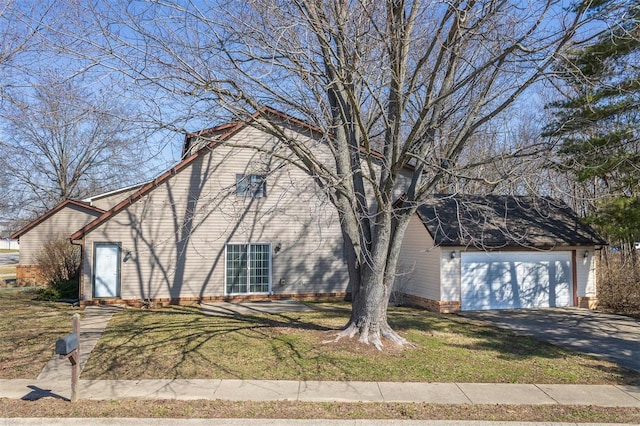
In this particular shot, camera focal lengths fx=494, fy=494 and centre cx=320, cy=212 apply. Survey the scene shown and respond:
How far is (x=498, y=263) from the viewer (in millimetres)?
16625

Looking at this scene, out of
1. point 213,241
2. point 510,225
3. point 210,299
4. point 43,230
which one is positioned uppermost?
point 510,225

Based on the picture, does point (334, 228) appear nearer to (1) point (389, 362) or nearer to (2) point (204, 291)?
(2) point (204, 291)

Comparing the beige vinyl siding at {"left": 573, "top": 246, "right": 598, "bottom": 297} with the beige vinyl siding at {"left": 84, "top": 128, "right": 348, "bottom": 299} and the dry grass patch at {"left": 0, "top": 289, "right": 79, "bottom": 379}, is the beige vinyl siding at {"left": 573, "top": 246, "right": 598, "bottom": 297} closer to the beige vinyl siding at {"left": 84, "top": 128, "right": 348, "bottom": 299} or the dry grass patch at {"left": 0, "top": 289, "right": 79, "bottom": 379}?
the beige vinyl siding at {"left": 84, "top": 128, "right": 348, "bottom": 299}

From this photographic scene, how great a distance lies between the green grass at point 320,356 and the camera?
26.5ft

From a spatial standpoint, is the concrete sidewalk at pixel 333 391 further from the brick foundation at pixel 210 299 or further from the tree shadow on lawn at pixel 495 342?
the brick foundation at pixel 210 299

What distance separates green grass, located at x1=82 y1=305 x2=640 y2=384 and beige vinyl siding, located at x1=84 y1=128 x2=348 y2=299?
458 centimetres

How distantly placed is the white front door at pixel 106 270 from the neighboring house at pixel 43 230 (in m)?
9.14

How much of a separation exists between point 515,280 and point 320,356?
10.2m

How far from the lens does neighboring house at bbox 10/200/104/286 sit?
24.7m

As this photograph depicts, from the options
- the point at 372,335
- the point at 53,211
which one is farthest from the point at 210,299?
the point at 53,211

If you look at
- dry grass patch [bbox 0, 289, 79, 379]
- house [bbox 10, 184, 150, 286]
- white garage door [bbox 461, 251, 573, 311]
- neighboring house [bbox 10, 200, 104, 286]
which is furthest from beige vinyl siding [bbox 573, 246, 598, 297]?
neighboring house [bbox 10, 200, 104, 286]

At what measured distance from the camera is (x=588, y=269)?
17.3 metres

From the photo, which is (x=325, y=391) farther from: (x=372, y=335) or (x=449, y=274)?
(x=449, y=274)

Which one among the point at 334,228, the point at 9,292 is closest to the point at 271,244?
the point at 334,228
